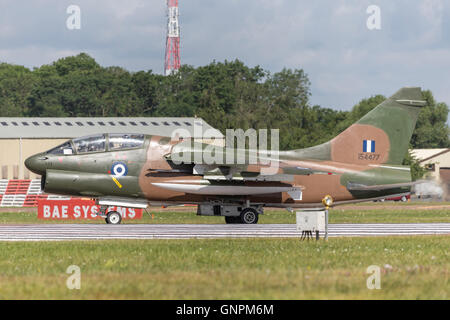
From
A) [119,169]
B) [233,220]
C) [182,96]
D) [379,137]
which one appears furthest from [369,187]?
[182,96]

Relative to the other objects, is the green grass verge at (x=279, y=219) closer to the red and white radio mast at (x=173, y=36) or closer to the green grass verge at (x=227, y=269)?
the green grass verge at (x=227, y=269)

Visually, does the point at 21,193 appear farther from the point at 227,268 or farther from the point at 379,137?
the point at 227,268

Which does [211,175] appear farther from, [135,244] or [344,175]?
[135,244]

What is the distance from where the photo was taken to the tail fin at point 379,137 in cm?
3084

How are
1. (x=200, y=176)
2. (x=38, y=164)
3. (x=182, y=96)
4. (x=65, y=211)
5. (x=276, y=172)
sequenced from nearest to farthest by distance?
(x=200, y=176), (x=38, y=164), (x=276, y=172), (x=65, y=211), (x=182, y=96)

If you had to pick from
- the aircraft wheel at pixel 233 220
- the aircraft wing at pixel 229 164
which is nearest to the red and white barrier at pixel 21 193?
the aircraft wheel at pixel 233 220

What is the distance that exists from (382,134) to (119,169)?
11603mm

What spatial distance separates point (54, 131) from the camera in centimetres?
7731

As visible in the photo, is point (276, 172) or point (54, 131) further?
point (54, 131)

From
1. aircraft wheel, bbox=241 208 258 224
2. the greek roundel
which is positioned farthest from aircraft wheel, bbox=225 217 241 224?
the greek roundel

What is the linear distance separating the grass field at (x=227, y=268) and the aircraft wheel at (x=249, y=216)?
925 cm

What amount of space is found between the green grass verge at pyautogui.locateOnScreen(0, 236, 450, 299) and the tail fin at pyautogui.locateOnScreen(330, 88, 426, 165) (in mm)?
10443

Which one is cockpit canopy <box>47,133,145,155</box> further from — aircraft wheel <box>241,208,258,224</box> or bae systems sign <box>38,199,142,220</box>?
bae systems sign <box>38,199,142,220</box>
